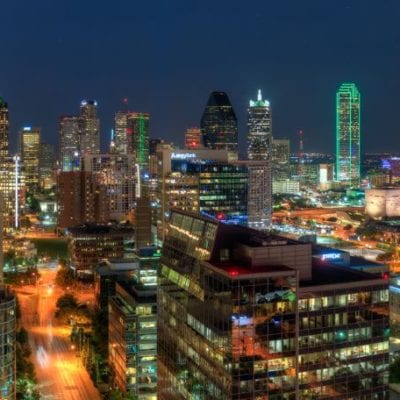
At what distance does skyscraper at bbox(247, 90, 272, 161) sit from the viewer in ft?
525

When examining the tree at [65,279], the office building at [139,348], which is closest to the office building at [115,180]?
the tree at [65,279]

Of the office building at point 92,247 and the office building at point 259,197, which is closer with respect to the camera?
the office building at point 92,247

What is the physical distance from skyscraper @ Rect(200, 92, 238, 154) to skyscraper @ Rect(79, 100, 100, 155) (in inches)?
2377

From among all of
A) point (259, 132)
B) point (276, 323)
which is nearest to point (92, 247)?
point (276, 323)

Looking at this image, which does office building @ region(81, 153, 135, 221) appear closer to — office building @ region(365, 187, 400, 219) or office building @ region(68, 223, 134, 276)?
office building @ region(68, 223, 134, 276)

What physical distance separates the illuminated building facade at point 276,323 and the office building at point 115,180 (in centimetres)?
9136

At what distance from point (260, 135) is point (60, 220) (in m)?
66.5

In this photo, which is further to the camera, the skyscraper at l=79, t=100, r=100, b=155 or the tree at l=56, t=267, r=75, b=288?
the skyscraper at l=79, t=100, r=100, b=155

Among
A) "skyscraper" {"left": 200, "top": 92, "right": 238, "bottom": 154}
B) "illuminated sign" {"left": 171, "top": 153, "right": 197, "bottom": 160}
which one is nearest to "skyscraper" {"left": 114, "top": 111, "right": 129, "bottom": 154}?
"skyscraper" {"left": 200, "top": 92, "right": 238, "bottom": 154}

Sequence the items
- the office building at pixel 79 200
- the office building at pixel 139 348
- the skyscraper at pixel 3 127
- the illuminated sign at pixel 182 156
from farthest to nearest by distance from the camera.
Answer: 1. the skyscraper at pixel 3 127
2. the office building at pixel 79 200
3. the illuminated sign at pixel 182 156
4. the office building at pixel 139 348

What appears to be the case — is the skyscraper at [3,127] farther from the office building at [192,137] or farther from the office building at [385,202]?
the office building at [385,202]

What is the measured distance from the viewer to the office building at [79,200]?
10738 cm

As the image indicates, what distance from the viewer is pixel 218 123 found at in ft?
436

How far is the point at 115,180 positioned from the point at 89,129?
74.3 metres
